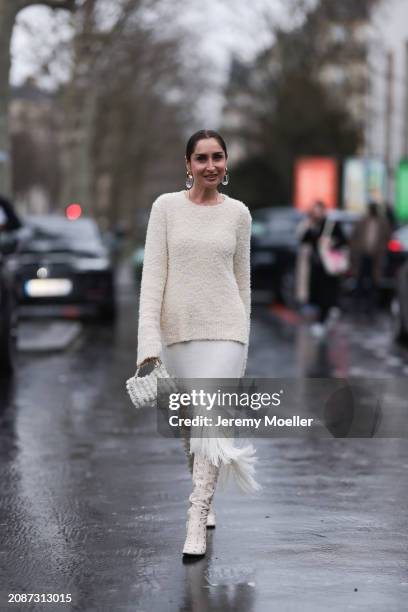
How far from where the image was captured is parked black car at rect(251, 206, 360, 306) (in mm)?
23875

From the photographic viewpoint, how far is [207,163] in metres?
5.87

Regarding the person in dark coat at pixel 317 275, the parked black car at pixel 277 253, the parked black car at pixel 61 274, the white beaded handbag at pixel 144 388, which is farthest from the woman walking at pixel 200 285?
the parked black car at pixel 277 253

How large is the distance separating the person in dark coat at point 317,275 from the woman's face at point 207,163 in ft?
40.9

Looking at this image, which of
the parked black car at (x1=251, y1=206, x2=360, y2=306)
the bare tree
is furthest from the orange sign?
the bare tree

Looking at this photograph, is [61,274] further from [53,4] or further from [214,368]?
[214,368]

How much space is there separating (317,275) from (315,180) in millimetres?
27311

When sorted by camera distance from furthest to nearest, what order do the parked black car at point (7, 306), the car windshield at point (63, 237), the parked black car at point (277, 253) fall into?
1. the parked black car at point (277, 253)
2. the car windshield at point (63, 237)
3. the parked black car at point (7, 306)

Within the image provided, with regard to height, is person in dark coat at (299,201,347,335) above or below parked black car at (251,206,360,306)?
above

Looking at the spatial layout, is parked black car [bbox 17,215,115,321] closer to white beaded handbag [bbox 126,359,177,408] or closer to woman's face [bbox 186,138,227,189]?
woman's face [bbox 186,138,227,189]

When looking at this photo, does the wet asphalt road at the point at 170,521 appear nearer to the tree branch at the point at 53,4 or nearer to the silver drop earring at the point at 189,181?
the silver drop earring at the point at 189,181

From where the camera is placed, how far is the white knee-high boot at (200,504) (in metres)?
5.75

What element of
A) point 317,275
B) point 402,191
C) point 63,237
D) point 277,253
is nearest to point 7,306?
point 317,275

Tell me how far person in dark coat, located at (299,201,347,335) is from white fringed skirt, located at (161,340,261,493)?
12.3 metres

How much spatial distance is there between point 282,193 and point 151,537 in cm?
4587
